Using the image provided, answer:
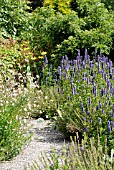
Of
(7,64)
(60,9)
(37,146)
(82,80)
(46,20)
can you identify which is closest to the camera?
(37,146)

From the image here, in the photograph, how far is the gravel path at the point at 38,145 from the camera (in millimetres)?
4469

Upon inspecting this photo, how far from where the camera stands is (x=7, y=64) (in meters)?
8.16

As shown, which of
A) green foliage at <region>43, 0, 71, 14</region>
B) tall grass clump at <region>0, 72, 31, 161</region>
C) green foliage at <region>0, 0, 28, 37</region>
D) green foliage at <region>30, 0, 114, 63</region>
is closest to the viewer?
tall grass clump at <region>0, 72, 31, 161</region>

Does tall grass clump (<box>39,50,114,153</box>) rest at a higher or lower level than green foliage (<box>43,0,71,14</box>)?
lower

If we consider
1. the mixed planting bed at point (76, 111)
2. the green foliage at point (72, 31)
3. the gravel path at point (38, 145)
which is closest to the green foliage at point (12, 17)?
the green foliage at point (72, 31)

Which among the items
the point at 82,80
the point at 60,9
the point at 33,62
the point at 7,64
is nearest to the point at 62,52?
the point at 33,62

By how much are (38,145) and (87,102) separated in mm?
771

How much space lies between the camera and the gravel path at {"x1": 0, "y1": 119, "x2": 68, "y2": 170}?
4.47 metres

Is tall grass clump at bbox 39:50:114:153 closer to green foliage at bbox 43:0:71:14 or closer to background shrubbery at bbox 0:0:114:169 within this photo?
background shrubbery at bbox 0:0:114:169

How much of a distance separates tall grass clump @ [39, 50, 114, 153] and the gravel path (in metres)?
0.18

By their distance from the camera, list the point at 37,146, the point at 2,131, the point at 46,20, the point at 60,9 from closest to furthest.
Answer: the point at 2,131 < the point at 37,146 < the point at 46,20 < the point at 60,9

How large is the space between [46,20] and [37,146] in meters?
4.84

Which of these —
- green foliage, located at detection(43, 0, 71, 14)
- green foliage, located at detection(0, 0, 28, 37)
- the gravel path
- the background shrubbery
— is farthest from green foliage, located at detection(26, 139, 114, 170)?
green foliage, located at detection(43, 0, 71, 14)

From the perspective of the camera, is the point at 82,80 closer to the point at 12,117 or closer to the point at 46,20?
the point at 12,117
